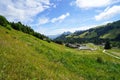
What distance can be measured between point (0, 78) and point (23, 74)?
1940 millimetres

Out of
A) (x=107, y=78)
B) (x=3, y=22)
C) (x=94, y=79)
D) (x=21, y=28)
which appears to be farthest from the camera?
(x=21, y=28)

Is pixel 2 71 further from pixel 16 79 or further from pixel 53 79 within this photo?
pixel 53 79

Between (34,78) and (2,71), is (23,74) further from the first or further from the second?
(2,71)

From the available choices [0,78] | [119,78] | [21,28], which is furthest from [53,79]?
[21,28]

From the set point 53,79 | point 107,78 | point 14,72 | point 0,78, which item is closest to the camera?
point 0,78

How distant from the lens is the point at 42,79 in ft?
37.5

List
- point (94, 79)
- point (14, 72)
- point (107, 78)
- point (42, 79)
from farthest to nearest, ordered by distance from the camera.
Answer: point (107, 78)
point (94, 79)
point (42, 79)
point (14, 72)

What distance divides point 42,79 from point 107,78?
1429 cm

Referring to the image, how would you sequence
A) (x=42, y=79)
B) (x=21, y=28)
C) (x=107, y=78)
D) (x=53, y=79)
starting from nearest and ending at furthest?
1. (x=42, y=79)
2. (x=53, y=79)
3. (x=107, y=78)
4. (x=21, y=28)

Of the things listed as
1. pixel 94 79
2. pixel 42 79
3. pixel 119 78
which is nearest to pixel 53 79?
pixel 42 79

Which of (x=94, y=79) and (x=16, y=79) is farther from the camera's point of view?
(x=94, y=79)

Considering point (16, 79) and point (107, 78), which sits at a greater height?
point (16, 79)

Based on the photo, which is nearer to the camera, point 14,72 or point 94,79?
point 14,72

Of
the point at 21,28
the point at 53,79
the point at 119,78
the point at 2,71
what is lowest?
the point at 119,78
